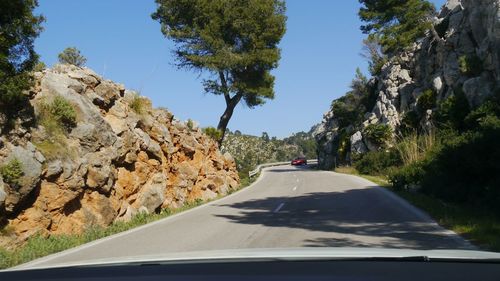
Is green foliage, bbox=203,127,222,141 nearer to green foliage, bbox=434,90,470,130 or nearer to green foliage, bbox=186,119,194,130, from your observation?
green foliage, bbox=186,119,194,130

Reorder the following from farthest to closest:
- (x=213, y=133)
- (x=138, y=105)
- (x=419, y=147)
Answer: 1. (x=213, y=133)
2. (x=419, y=147)
3. (x=138, y=105)

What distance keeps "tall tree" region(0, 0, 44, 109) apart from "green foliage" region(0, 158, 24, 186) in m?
1.76

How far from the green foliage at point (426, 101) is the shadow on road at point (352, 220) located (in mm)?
17849

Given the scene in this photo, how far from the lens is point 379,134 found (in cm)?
4256

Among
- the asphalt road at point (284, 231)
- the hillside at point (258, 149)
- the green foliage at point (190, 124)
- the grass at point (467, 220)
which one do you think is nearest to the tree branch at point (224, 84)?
the green foliage at point (190, 124)

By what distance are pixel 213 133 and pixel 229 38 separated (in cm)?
627

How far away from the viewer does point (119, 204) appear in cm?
1680

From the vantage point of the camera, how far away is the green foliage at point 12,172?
11781 millimetres

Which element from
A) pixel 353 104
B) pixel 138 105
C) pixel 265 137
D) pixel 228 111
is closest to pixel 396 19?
pixel 353 104

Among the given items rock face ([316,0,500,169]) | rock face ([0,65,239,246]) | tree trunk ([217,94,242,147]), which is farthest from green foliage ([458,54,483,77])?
rock face ([0,65,239,246])

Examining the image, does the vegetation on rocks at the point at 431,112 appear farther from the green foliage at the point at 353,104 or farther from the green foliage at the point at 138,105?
the green foliage at the point at 138,105

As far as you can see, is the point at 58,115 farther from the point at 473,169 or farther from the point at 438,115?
the point at 438,115

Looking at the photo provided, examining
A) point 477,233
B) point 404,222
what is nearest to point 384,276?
point 477,233

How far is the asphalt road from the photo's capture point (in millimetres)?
9602
